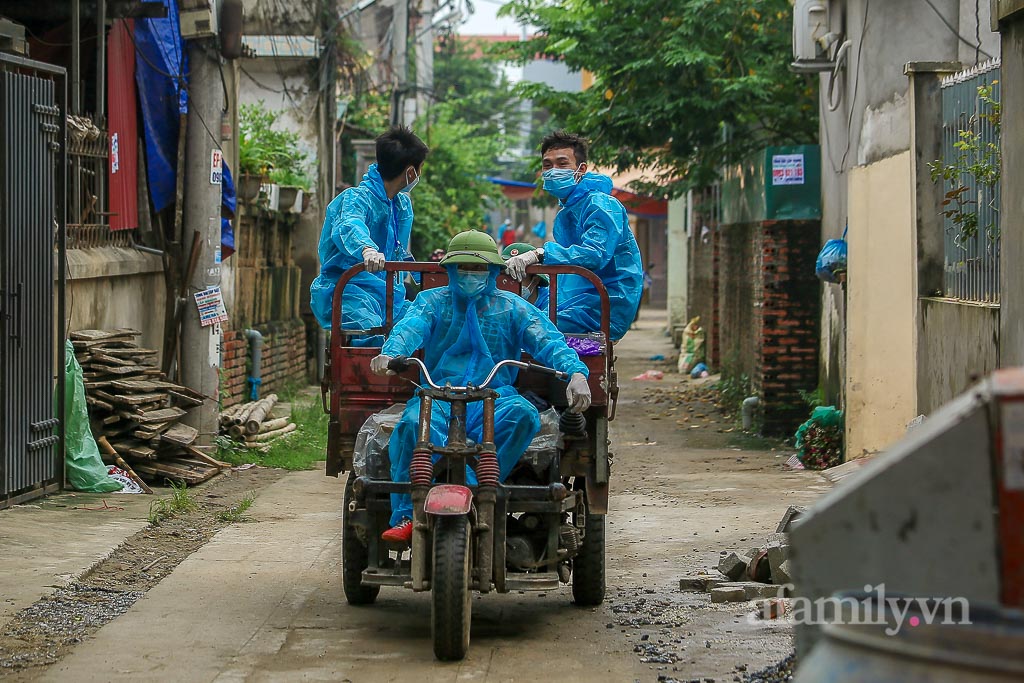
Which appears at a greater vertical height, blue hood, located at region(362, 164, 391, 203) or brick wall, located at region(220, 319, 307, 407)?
blue hood, located at region(362, 164, 391, 203)

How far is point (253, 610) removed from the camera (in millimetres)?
6781

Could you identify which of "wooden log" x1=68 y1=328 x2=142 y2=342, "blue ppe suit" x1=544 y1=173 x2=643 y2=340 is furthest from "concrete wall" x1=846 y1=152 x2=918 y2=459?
"wooden log" x1=68 y1=328 x2=142 y2=342

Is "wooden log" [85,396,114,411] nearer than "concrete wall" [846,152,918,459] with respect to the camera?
Yes

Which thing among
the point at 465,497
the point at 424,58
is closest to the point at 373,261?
the point at 465,497

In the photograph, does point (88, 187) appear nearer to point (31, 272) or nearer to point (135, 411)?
point (31, 272)

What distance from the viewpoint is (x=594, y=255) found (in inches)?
309

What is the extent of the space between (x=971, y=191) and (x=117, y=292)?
6376 mm

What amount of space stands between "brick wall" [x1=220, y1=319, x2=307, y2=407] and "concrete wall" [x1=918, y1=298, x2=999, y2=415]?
639cm

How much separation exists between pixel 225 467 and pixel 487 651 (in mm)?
5293

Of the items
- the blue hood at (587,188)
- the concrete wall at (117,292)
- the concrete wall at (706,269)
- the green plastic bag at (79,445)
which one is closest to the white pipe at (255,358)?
the concrete wall at (117,292)

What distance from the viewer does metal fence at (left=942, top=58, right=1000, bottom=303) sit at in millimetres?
8195

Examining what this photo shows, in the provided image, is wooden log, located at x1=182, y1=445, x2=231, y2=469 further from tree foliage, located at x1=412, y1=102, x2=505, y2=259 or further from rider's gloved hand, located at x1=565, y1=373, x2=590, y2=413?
tree foliage, located at x1=412, y1=102, x2=505, y2=259

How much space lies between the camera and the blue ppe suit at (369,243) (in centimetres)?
809

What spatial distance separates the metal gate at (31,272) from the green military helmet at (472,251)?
3684 millimetres
